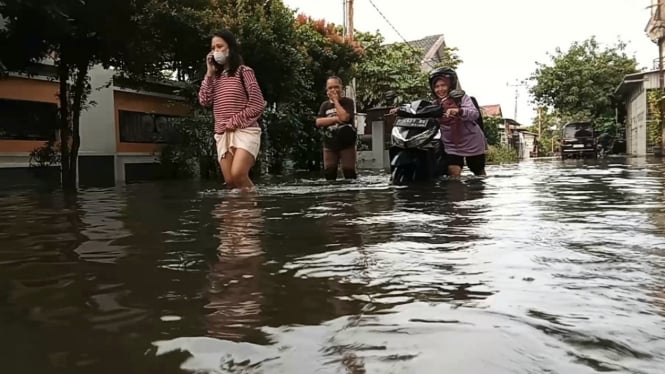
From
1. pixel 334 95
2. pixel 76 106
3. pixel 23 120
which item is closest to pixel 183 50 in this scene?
pixel 76 106

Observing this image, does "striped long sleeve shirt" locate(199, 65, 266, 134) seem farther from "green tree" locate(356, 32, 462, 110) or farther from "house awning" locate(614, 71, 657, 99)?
"house awning" locate(614, 71, 657, 99)

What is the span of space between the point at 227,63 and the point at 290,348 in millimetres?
5361

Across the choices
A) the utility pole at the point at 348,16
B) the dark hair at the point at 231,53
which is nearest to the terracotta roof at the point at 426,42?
the utility pole at the point at 348,16

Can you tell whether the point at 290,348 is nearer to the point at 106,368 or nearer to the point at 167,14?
the point at 106,368

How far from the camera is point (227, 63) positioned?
656 cm

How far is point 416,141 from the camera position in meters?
7.42

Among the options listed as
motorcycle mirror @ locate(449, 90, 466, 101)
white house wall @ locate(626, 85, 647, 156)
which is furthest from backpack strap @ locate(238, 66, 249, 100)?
white house wall @ locate(626, 85, 647, 156)

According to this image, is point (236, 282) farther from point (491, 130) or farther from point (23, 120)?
point (491, 130)

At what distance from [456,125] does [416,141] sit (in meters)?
0.99

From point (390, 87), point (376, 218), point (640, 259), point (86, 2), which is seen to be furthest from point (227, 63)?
point (390, 87)

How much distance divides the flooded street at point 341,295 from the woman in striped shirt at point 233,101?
98.5 inches

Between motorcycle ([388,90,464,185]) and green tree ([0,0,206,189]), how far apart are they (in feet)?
15.0

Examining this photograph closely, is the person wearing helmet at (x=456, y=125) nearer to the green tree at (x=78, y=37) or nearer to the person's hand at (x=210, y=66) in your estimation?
the person's hand at (x=210, y=66)

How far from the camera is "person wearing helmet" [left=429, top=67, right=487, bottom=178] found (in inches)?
311
